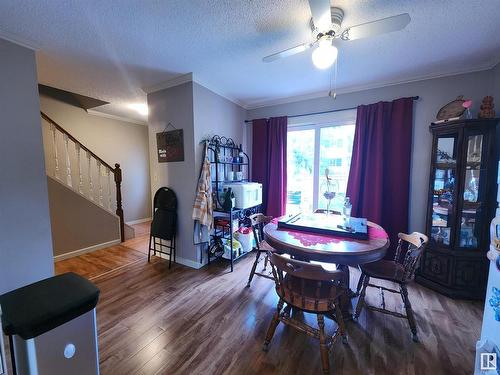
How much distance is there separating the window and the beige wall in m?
3.11

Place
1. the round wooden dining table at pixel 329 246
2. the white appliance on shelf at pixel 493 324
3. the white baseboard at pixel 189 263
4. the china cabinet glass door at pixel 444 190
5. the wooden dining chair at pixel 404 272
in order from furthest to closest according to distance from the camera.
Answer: the white baseboard at pixel 189 263 < the china cabinet glass door at pixel 444 190 < the wooden dining chair at pixel 404 272 < the round wooden dining table at pixel 329 246 < the white appliance on shelf at pixel 493 324

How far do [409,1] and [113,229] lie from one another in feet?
15.0

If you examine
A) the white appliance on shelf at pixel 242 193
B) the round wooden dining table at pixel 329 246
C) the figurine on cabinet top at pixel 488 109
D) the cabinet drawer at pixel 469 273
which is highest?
the figurine on cabinet top at pixel 488 109

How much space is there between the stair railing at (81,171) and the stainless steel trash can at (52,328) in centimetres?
285

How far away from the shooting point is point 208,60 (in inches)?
88.5

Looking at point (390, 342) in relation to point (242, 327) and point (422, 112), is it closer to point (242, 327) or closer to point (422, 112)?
point (242, 327)

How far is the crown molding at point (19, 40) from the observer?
1.75m

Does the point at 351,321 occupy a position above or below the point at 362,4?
below

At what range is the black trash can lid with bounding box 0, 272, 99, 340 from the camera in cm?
87

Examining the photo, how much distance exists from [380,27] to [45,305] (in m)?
2.35

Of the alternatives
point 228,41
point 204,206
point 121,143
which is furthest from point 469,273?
point 121,143

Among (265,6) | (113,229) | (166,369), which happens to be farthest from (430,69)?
(113,229)

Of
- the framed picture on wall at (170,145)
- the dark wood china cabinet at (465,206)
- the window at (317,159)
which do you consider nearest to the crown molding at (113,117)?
the framed picture on wall at (170,145)

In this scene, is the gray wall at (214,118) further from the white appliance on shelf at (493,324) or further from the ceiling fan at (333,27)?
the white appliance on shelf at (493,324)
